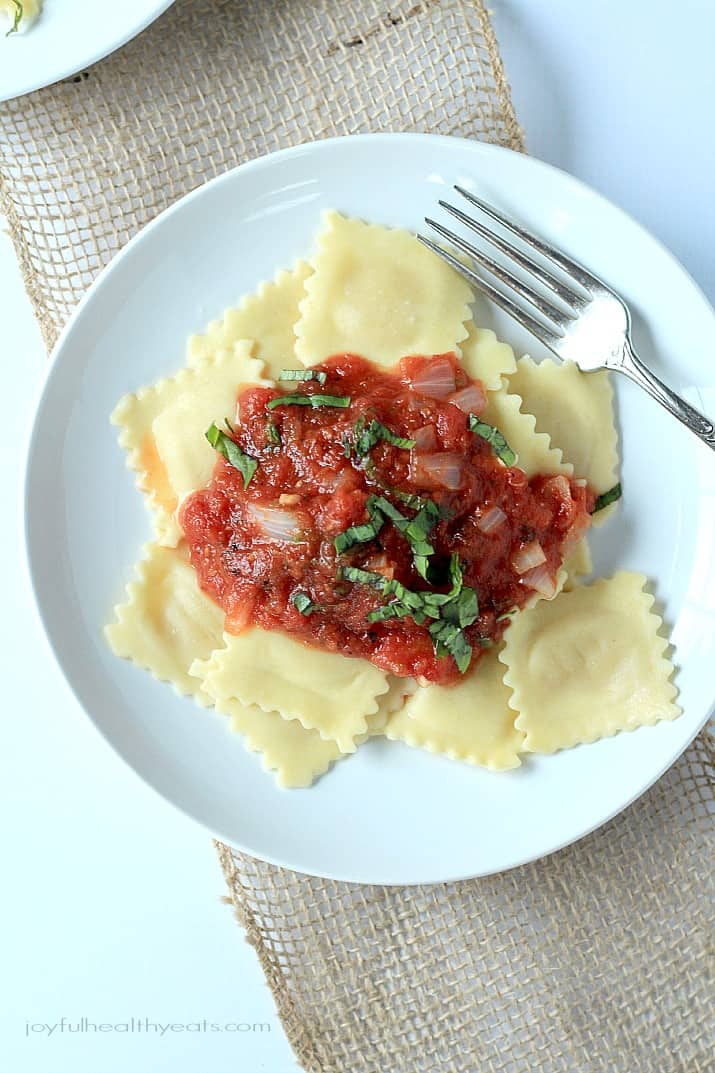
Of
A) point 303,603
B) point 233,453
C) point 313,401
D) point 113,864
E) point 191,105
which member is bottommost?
point 113,864

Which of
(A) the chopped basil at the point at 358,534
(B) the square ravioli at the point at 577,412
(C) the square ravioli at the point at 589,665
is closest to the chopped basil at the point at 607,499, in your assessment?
(B) the square ravioli at the point at 577,412

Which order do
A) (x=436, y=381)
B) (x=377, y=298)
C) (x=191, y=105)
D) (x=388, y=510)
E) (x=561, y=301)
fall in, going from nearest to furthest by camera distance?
(x=388, y=510)
(x=436, y=381)
(x=561, y=301)
(x=377, y=298)
(x=191, y=105)

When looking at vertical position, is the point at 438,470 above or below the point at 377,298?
below

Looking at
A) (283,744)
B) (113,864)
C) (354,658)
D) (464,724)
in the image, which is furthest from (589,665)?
(113,864)

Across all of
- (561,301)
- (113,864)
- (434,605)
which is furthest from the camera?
(113,864)

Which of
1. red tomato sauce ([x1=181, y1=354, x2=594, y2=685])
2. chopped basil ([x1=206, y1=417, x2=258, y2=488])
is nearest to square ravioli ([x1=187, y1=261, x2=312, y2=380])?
red tomato sauce ([x1=181, y1=354, x2=594, y2=685])

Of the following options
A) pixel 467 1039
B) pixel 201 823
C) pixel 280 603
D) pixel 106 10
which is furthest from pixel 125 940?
pixel 106 10

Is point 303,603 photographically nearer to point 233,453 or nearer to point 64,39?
point 233,453

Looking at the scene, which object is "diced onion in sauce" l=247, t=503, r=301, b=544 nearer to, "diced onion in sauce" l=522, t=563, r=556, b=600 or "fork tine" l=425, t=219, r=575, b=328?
"diced onion in sauce" l=522, t=563, r=556, b=600
